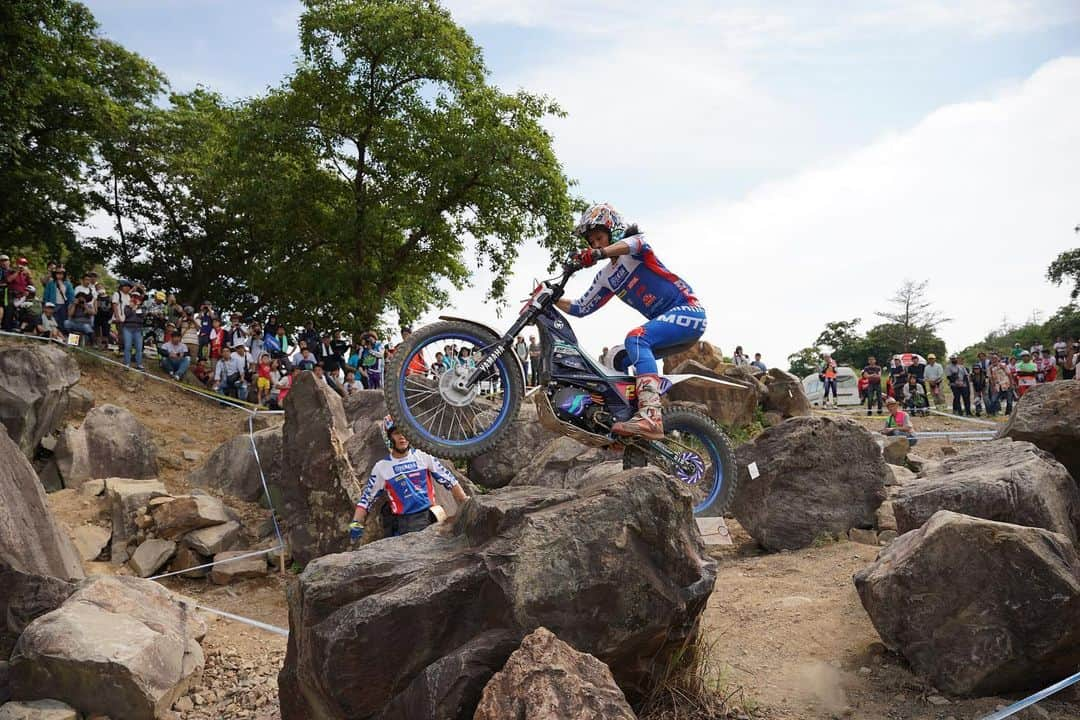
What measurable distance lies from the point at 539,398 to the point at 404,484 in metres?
2.10

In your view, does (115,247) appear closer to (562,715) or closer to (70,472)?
(70,472)

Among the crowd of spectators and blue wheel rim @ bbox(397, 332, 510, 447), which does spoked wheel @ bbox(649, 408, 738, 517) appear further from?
the crowd of spectators

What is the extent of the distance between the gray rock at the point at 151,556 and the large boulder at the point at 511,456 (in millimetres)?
4909

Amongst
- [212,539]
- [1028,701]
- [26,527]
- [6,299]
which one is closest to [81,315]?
[6,299]

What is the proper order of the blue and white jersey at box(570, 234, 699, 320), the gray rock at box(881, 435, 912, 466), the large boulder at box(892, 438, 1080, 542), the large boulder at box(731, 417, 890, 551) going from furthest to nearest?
the gray rock at box(881, 435, 912, 466) < the large boulder at box(731, 417, 890, 551) < the large boulder at box(892, 438, 1080, 542) < the blue and white jersey at box(570, 234, 699, 320)

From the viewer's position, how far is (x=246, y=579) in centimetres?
1070

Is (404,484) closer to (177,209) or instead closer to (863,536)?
(863,536)

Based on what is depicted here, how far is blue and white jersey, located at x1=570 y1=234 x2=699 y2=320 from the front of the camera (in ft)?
21.7

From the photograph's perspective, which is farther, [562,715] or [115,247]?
[115,247]

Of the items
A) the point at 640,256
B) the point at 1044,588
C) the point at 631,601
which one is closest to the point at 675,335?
the point at 640,256

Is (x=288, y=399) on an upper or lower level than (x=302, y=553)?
upper

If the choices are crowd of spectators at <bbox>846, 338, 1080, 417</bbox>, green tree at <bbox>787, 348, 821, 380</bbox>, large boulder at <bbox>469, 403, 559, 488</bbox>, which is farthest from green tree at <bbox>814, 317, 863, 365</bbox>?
large boulder at <bbox>469, 403, 559, 488</bbox>

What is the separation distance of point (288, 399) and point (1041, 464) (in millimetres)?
8865

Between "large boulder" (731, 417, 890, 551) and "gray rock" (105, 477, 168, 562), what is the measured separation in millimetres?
8196
